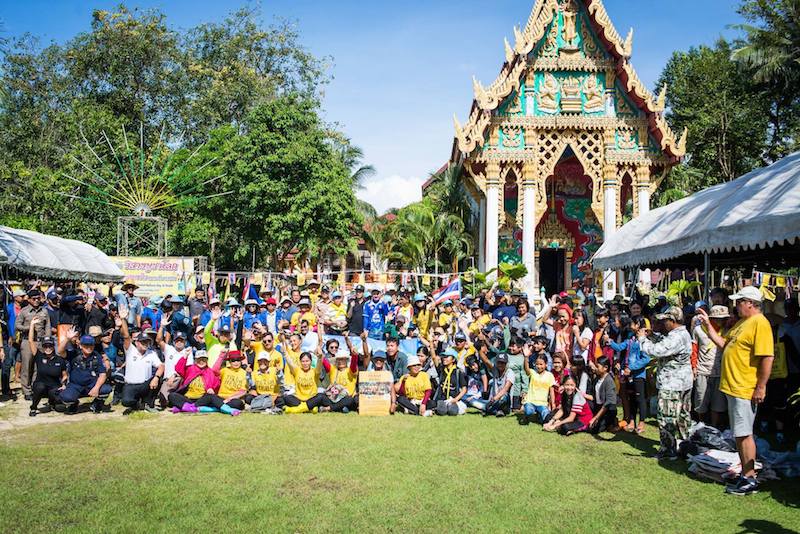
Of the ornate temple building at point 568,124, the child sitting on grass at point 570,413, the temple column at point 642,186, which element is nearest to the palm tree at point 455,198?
the ornate temple building at point 568,124

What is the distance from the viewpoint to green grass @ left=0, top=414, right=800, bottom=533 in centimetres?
514

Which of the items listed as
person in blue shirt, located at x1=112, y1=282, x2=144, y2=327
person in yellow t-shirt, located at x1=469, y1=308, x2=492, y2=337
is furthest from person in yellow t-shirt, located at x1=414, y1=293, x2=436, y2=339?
person in blue shirt, located at x1=112, y1=282, x2=144, y2=327

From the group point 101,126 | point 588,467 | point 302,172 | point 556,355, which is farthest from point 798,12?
point 101,126

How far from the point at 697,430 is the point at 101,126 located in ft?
99.3

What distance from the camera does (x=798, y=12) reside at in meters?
24.2

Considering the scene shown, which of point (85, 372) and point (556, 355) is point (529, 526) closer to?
point (556, 355)

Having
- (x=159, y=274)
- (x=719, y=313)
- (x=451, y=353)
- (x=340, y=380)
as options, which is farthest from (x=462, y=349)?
(x=159, y=274)

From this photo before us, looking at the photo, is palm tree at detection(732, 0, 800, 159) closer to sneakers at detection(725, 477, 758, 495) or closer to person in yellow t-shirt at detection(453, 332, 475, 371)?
person in yellow t-shirt at detection(453, 332, 475, 371)

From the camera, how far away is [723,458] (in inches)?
243

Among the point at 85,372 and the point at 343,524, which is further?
the point at 85,372

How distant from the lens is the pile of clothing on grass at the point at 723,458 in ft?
19.7

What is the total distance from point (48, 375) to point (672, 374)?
A: 861 cm

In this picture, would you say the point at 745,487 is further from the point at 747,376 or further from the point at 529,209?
the point at 529,209

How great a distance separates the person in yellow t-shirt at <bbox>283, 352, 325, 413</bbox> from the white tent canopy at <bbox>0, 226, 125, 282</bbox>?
A: 202 inches
